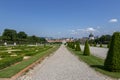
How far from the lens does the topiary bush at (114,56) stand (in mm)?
10148

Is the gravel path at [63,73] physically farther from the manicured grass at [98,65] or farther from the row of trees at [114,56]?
the row of trees at [114,56]

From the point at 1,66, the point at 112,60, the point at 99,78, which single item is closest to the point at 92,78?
the point at 99,78

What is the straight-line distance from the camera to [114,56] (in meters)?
10.2

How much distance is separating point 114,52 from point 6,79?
5.75 metres

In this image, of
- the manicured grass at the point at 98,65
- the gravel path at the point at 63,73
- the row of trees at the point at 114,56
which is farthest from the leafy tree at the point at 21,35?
the row of trees at the point at 114,56

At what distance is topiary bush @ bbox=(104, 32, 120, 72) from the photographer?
1015cm

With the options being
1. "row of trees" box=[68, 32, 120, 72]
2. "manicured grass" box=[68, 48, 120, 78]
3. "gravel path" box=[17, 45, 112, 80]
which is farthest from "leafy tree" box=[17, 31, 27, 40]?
"row of trees" box=[68, 32, 120, 72]

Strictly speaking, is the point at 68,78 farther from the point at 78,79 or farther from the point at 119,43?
the point at 119,43

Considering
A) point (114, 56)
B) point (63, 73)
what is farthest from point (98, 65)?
point (63, 73)

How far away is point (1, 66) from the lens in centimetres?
1098

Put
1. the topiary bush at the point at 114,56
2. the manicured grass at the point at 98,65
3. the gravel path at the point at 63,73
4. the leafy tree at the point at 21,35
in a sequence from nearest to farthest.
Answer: the gravel path at the point at 63,73 → the manicured grass at the point at 98,65 → the topiary bush at the point at 114,56 → the leafy tree at the point at 21,35

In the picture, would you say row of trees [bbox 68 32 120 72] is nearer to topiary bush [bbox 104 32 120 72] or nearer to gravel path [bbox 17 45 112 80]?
topiary bush [bbox 104 32 120 72]

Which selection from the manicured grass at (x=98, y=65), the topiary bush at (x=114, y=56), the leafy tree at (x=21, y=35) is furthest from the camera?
the leafy tree at (x=21, y=35)

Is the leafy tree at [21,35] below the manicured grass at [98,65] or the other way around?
the other way around
